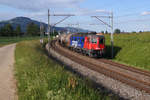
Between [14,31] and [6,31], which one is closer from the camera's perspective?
[6,31]

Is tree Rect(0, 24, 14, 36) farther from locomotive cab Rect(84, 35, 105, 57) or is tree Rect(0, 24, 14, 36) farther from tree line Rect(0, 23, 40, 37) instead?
locomotive cab Rect(84, 35, 105, 57)

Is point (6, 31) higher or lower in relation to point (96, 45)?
higher

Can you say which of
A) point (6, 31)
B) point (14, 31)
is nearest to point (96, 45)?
point (6, 31)

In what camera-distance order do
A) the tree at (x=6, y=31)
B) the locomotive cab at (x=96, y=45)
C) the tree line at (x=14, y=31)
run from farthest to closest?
1. the tree line at (x=14, y=31)
2. the tree at (x=6, y=31)
3. the locomotive cab at (x=96, y=45)

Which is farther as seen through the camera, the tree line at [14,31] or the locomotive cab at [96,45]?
the tree line at [14,31]

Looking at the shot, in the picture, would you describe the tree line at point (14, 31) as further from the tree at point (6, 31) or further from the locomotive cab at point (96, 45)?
the locomotive cab at point (96, 45)

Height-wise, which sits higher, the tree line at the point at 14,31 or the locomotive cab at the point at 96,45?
the tree line at the point at 14,31

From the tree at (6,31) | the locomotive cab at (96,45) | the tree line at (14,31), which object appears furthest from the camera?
the tree line at (14,31)

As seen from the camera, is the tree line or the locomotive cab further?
Answer: the tree line

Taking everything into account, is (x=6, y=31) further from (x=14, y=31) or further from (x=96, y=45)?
(x=96, y=45)

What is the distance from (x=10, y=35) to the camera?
3888 inches

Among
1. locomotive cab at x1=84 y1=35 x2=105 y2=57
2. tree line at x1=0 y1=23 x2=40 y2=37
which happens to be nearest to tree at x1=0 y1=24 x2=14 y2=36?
tree line at x1=0 y1=23 x2=40 y2=37

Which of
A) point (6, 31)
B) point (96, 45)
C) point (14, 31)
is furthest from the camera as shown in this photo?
point (14, 31)

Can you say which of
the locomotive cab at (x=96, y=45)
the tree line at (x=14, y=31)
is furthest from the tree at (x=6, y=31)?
the locomotive cab at (x=96, y=45)
